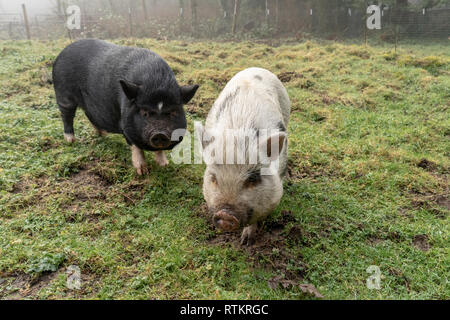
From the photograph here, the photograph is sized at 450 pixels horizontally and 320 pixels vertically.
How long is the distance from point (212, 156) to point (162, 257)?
3.76 ft

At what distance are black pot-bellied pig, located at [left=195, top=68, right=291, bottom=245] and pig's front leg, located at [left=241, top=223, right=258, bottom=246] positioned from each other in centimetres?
48

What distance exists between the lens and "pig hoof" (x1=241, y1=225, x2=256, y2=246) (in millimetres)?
3320

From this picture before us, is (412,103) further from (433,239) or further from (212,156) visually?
(212,156)

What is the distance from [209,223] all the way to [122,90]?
2035mm

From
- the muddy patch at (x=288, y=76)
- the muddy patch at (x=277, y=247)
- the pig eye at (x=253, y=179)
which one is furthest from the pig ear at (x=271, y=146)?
the muddy patch at (x=288, y=76)

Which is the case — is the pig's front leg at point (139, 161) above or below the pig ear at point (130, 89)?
below

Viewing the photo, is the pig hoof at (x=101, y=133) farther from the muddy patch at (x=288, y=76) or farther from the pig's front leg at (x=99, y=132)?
the muddy patch at (x=288, y=76)

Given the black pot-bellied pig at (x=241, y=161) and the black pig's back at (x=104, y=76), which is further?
the black pig's back at (x=104, y=76)

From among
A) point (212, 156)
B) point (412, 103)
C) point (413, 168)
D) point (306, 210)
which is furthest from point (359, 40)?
point (212, 156)

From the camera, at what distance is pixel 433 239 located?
11.1ft

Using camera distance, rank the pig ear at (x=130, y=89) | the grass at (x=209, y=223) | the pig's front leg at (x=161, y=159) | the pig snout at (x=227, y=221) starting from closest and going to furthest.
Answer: the pig snout at (x=227, y=221) → the grass at (x=209, y=223) → the pig ear at (x=130, y=89) → the pig's front leg at (x=161, y=159)

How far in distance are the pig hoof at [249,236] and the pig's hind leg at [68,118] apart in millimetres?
3380

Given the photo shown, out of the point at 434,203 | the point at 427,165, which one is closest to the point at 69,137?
the point at 434,203

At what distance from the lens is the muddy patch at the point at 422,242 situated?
333 centimetres
